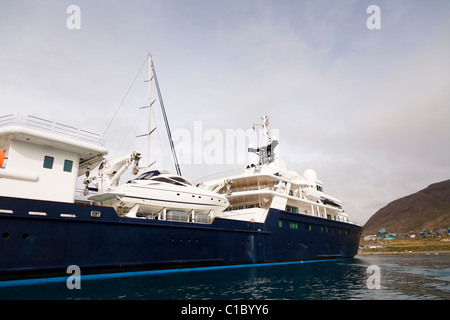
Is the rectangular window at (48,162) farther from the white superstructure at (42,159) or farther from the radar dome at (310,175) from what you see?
the radar dome at (310,175)

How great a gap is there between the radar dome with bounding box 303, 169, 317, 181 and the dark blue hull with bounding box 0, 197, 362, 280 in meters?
11.0

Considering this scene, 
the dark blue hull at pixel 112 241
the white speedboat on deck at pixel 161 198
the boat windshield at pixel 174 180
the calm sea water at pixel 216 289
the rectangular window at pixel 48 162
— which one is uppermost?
the rectangular window at pixel 48 162

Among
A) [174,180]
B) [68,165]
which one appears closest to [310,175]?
[174,180]

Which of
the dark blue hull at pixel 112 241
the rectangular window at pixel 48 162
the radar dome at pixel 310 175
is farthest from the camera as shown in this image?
the radar dome at pixel 310 175

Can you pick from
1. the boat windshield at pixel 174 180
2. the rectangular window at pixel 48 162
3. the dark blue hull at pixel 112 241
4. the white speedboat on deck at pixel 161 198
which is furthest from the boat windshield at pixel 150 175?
the rectangular window at pixel 48 162

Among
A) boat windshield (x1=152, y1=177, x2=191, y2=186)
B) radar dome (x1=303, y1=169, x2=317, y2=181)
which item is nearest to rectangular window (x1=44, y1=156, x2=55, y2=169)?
boat windshield (x1=152, y1=177, x2=191, y2=186)

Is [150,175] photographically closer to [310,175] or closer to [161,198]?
[161,198]

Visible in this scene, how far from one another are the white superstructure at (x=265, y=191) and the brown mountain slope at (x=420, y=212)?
12471 cm

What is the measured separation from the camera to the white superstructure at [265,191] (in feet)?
74.8

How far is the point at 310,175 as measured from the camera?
32.2 metres

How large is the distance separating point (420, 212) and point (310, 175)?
522 ft

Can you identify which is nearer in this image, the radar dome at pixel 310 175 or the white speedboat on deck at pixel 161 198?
the white speedboat on deck at pixel 161 198
